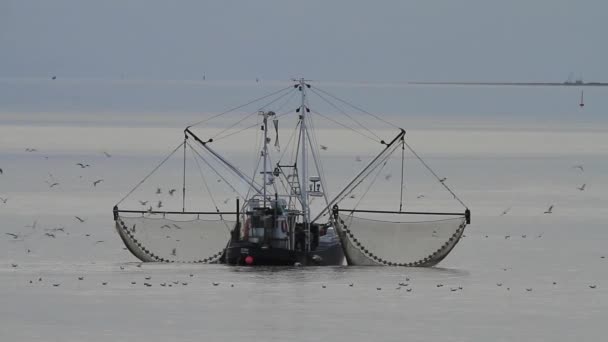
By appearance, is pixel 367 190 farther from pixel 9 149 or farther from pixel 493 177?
pixel 9 149

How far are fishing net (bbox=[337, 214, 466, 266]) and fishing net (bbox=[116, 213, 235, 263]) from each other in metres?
3.66

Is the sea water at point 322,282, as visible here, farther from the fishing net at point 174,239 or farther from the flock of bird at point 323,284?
the fishing net at point 174,239

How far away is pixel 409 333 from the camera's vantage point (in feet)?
116

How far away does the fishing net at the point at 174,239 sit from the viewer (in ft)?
163

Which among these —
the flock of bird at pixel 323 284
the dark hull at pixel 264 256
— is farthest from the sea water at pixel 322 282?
the dark hull at pixel 264 256

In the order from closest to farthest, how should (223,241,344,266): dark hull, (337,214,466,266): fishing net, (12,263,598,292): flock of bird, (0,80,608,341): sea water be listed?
(0,80,608,341): sea water, (12,263,598,292): flock of bird, (223,241,344,266): dark hull, (337,214,466,266): fishing net

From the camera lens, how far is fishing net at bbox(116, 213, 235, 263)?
49.8 meters

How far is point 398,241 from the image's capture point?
49.6 m

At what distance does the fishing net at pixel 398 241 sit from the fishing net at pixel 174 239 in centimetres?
366

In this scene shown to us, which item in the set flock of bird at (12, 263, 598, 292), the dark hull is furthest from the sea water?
the dark hull

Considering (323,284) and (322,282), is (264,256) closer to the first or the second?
(322,282)

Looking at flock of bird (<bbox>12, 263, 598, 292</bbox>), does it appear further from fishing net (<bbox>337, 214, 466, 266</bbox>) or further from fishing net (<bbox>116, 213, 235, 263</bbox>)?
fishing net (<bbox>116, 213, 235, 263</bbox>)

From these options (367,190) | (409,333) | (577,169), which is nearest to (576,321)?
(409,333)

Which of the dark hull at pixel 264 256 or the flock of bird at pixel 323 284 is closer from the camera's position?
the flock of bird at pixel 323 284
